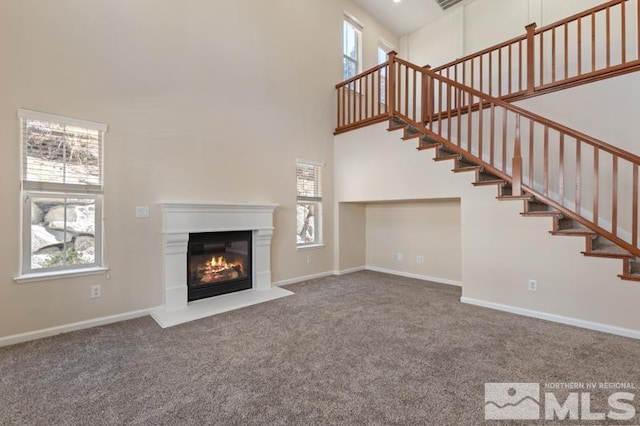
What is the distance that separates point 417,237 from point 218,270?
11.4 feet

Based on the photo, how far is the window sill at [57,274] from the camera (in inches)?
104

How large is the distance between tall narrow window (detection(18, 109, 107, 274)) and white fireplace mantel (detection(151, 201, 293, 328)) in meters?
0.68

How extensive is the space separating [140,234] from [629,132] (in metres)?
5.48

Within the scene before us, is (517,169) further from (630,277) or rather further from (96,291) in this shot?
(96,291)

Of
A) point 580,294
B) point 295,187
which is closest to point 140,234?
point 295,187

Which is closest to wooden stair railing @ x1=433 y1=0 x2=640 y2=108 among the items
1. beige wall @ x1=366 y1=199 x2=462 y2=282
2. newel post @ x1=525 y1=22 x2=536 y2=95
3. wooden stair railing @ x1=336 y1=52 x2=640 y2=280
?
newel post @ x1=525 y1=22 x2=536 y2=95

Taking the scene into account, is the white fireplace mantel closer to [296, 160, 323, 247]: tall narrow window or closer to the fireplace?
the fireplace

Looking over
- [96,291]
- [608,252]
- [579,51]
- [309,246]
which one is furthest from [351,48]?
[96,291]

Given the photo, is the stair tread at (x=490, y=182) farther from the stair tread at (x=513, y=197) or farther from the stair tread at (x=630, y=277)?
the stair tread at (x=630, y=277)

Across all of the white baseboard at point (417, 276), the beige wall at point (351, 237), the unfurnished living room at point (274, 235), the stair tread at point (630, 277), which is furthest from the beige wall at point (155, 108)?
the stair tread at point (630, 277)

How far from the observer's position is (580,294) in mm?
2969

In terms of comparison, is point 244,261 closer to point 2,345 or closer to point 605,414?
point 2,345

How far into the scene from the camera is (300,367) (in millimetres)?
2197

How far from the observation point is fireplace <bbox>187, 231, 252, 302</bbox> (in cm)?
376
